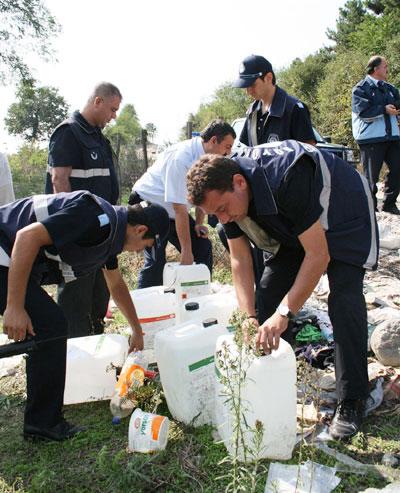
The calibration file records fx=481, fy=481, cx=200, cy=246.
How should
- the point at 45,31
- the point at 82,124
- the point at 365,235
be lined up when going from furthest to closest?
the point at 45,31 → the point at 82,124 → the point at 365,235

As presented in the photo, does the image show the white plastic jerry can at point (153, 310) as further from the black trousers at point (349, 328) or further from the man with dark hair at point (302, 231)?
the black trousers at point (349, 328)

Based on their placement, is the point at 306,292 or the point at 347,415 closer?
the point at 306,292

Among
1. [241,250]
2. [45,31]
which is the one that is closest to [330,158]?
[241,250]

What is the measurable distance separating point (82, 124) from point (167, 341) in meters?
1.81

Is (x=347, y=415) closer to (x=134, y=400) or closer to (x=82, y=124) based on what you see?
(x=134, y=400)

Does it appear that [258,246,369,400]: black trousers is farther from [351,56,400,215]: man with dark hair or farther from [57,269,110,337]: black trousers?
[351,56,400,215]: man with dark hair

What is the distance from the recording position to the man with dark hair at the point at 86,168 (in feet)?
10.9

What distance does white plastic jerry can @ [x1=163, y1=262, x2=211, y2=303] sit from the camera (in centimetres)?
346

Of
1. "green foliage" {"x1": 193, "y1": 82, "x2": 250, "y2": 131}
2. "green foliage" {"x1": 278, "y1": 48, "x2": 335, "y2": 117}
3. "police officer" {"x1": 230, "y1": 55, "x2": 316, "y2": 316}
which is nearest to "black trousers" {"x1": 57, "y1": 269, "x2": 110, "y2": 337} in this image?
"police officer" {"x1": 230, "y1": 55, "x2": 316, "y2": 316}

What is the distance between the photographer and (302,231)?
205 centimetres

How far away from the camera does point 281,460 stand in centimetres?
215

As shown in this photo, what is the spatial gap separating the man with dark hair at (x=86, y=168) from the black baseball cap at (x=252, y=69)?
92 centimetres

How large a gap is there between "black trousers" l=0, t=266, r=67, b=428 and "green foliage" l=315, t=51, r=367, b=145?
1167 centimetres

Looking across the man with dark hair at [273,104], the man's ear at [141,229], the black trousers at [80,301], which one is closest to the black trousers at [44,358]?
the man's ear at [141,229]
